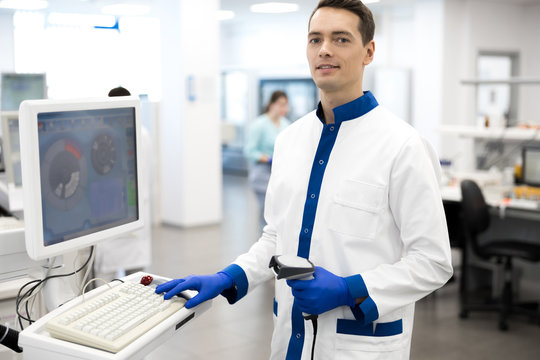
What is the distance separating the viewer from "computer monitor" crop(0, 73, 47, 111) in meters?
4.34

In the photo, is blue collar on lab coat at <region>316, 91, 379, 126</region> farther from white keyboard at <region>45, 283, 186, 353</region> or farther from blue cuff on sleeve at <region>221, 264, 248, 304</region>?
white keyboard at <region>45, 283, 186, 353</region>

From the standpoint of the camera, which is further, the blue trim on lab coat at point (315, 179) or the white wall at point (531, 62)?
the white wall at point (531, 62)

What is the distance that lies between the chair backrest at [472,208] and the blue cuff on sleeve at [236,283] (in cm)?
279

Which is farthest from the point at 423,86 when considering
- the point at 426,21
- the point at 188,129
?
the point at 188,129

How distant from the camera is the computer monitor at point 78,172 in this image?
1.25 m

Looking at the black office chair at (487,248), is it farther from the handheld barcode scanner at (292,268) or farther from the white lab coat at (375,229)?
the handheld barcode scanner at (292,268)

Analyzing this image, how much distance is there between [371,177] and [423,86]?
23.6ft

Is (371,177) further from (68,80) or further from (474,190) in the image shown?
(68,80)

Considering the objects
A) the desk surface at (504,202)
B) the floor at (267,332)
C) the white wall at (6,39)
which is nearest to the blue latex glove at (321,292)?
the floor at (267,332)

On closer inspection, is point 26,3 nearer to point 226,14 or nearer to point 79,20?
point 79,20

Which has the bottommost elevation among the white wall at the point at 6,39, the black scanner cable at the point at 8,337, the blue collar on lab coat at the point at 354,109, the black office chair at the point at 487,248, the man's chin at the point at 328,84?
the black office chair at the point at 487,248

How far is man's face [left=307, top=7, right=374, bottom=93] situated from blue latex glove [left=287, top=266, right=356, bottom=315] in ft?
1.52

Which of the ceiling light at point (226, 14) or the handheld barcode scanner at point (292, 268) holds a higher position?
the ceiling light at point (226, 14)

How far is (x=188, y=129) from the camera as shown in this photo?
6.69m
